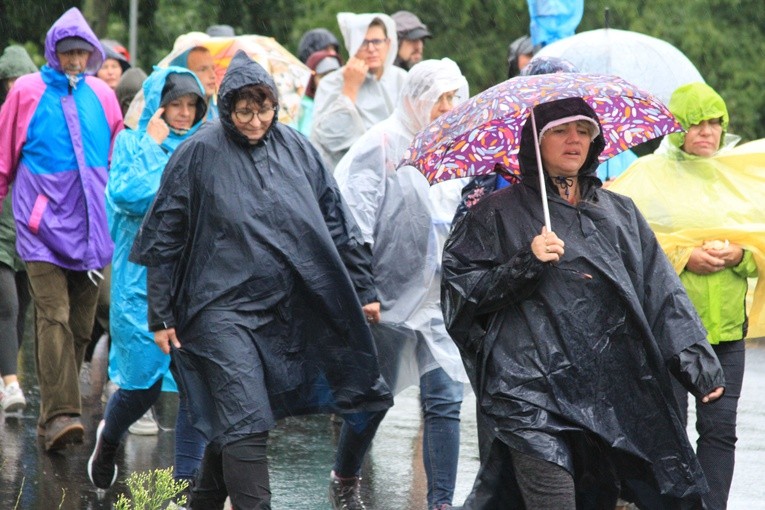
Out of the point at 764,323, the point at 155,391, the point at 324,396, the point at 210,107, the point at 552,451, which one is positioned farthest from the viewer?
the point at 210,107

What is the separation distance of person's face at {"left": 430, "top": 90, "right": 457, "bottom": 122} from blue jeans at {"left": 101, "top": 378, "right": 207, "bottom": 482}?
169cm

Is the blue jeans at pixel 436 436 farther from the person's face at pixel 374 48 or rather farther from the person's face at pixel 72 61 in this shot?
the person's face at pixel 374 48

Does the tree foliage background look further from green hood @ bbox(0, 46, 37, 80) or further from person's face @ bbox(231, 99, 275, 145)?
person's face @ bbox(231, 99, 275, 145)

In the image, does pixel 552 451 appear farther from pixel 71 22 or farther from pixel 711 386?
pixel 71 22

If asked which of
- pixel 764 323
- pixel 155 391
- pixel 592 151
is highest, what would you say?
pixel 592 151

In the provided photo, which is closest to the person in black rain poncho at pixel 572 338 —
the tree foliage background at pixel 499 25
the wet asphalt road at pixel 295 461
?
the wet asphalt road at pixel 295 461

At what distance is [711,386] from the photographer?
5348 mm

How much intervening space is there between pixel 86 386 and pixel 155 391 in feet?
9.86

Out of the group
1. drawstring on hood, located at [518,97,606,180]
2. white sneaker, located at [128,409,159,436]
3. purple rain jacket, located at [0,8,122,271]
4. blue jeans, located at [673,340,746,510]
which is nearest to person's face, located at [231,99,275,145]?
drawstring on hood, located at [518,97,606,180]

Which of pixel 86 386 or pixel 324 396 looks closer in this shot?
pixel 324 396

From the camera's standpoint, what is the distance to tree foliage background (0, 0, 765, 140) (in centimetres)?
1884

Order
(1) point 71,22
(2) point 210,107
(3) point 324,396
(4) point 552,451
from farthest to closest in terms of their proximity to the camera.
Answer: (2) point 210,107 → (1) point 71,22 → (3) point 324,396 → (4) point 552,451

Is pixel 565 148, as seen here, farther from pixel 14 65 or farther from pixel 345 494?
pixel 14 65

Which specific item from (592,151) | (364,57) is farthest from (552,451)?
(364,57)
